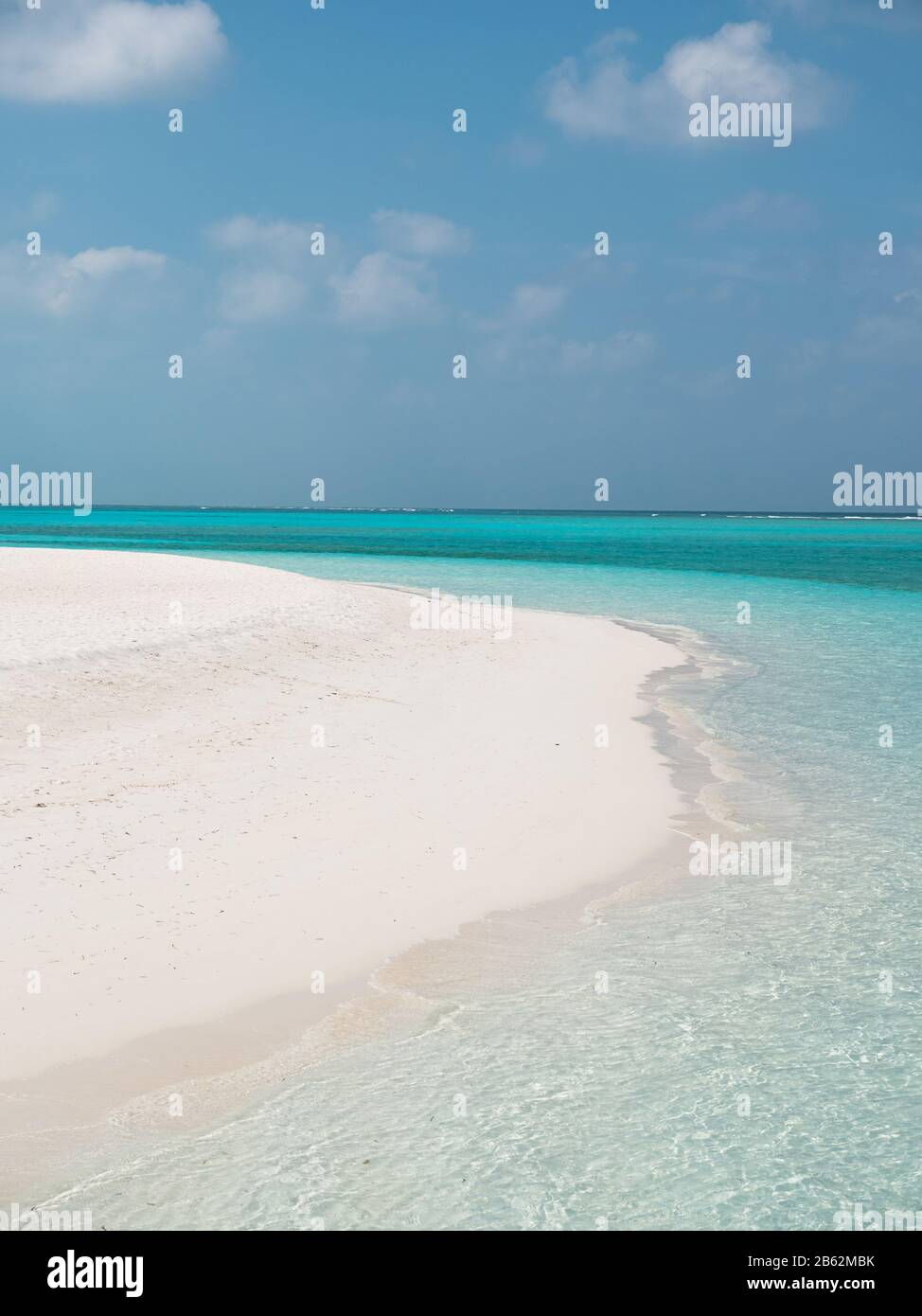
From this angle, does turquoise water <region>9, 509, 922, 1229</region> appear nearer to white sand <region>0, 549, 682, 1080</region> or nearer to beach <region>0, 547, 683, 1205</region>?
beach <region>0, 547, 683, 1205</region>

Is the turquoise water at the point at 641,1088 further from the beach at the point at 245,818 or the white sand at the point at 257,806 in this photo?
the white sand at the point at 257,806

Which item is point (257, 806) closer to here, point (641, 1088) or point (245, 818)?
point (245, 818)

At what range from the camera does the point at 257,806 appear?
967 cm

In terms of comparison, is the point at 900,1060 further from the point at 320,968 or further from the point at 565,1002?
the point at 320,968

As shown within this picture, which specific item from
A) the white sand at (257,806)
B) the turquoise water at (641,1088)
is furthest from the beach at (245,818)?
the turquoise water at (641,1088)

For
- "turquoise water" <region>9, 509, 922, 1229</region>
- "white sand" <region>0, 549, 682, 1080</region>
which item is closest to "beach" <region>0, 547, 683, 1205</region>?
"white sand" <region>0, 549, 682, 1080</region>

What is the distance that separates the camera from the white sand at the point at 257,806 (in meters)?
6.55

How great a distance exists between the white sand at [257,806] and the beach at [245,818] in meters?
0.03

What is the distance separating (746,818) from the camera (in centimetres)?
1038

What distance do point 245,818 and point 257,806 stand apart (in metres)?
0.37

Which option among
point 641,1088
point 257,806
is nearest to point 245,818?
point 257,806

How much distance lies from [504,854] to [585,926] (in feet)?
5.04

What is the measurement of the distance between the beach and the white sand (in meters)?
0.03
